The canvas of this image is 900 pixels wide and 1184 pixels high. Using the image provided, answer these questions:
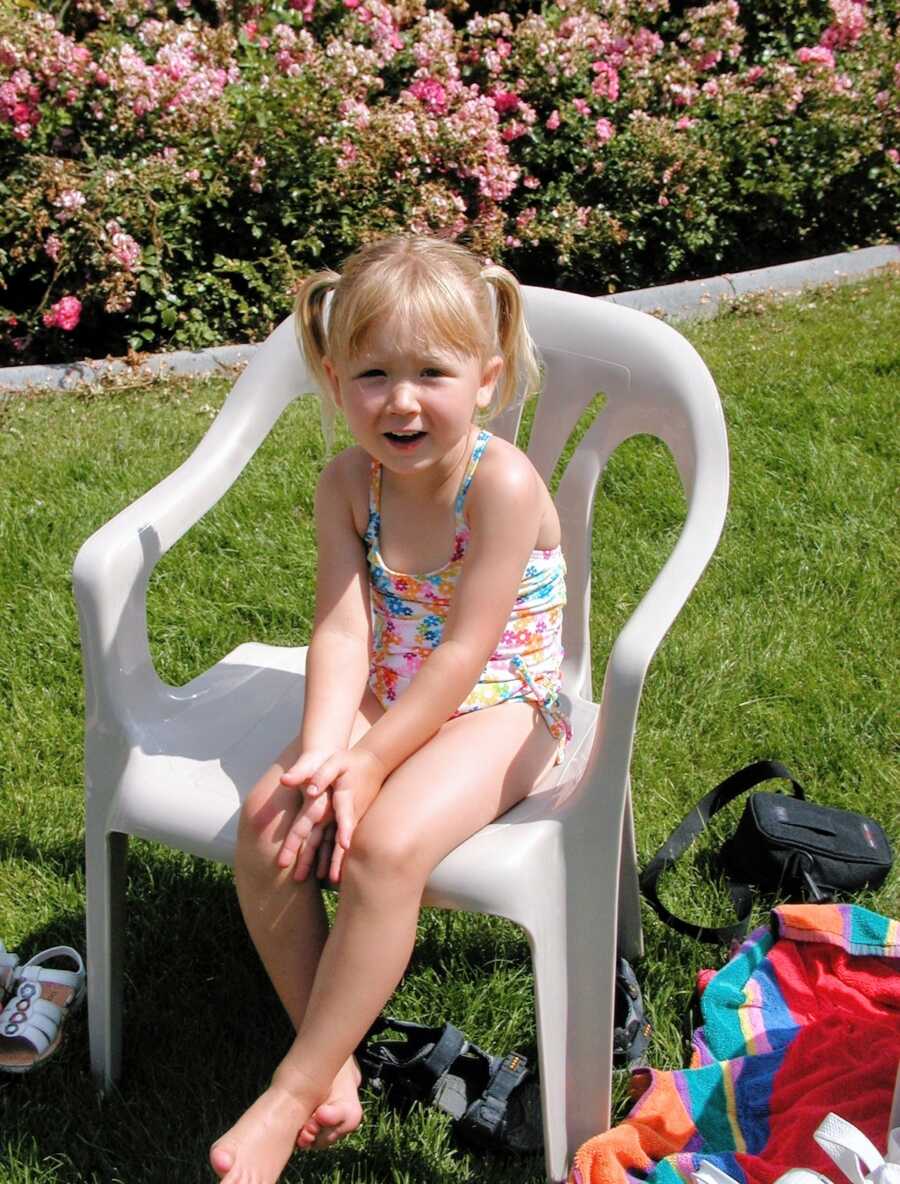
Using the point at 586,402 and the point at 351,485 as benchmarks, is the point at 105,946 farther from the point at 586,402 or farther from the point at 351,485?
the point at 586,402

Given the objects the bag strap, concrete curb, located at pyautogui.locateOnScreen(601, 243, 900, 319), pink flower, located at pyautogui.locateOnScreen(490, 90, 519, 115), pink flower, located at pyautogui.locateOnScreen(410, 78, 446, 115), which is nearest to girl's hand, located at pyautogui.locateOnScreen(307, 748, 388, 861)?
the bag strap

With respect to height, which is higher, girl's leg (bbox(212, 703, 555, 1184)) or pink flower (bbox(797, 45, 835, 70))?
pink flower (bbox(797, 45, 835, 70))

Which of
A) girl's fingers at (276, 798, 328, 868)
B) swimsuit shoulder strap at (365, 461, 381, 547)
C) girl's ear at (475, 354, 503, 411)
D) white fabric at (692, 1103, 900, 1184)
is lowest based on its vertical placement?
white fabric at (692, 1103, 900, 1184)

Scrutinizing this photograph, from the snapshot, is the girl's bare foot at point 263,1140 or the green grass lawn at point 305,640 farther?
the green grass lawn at point 305,640

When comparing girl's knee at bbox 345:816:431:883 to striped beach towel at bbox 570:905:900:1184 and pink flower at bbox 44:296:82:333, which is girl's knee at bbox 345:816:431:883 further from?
pink flower at bbox 44:296:82:333

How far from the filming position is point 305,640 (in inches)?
117

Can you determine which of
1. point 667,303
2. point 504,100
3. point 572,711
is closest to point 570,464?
point 572,711

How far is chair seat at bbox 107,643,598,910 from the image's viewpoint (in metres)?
1.64

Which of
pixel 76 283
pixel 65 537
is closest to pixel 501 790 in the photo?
pixel 65 537

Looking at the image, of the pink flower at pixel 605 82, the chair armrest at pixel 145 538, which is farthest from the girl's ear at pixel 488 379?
the pink flower at pixel 605 82

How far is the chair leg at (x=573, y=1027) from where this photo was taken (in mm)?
1664

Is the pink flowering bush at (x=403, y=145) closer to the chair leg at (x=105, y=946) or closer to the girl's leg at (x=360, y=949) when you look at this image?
the chair leg at (x=105, y=946)

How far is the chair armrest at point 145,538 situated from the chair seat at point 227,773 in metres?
0.07

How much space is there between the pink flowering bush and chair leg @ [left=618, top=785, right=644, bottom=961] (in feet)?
9.87
